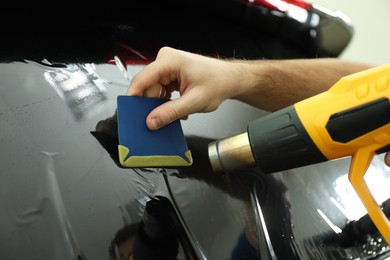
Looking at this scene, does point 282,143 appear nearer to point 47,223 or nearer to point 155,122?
point 155,122

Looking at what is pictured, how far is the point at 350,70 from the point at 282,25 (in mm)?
217

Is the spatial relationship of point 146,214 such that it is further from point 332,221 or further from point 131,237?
point 332,221

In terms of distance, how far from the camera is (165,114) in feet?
1.73

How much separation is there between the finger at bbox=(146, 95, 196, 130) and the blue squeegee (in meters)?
0.01

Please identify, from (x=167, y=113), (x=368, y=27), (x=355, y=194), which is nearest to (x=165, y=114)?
(x=167, y=113)

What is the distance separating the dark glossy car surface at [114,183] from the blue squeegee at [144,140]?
22 mm

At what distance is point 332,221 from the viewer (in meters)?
0.61

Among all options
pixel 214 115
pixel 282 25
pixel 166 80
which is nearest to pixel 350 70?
pixel 282 25

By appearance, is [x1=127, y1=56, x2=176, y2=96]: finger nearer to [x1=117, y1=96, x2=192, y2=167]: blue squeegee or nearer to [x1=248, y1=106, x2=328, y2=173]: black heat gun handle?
[x1=117, y1=96, x2=192, y2=167]: blue squeegee

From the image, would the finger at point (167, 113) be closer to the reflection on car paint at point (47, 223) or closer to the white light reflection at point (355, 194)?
the reflection on car paint at point (47, 223)

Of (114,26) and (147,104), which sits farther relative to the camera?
(114,26)

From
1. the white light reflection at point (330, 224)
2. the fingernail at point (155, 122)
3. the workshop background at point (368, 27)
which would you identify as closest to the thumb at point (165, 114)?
the fingernail at point (155, 122)

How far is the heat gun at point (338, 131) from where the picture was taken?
44 centimetres

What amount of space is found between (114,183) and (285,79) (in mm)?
412
